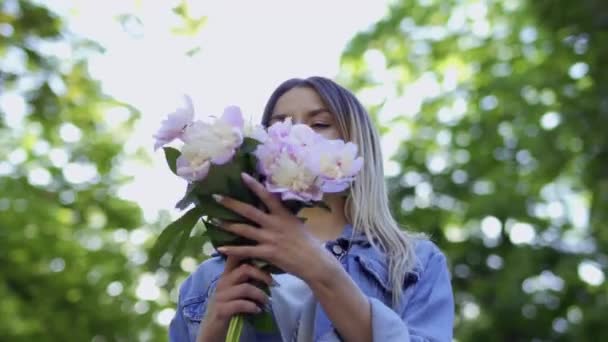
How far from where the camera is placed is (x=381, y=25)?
689 inches

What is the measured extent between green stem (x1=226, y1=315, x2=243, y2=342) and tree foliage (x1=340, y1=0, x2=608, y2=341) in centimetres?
954

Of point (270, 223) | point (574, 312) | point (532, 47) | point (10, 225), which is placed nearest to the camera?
point (270, 223)

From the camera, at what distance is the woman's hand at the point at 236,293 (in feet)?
8.71

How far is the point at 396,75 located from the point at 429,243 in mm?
14690

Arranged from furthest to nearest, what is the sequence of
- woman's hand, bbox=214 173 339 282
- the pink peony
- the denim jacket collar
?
1. the denim jacket collar
2. the pink peony
3. woman's hand, bbox=214 173 339 282

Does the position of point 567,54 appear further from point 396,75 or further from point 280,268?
point 280,268

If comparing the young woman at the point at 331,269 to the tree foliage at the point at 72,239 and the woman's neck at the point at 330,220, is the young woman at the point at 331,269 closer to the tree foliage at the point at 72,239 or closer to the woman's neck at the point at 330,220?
the woman's neck at the point at 330,220

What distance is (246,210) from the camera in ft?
8.48

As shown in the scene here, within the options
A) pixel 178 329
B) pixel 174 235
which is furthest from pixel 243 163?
pixel 178 329

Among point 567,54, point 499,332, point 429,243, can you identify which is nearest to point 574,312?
point 499,332

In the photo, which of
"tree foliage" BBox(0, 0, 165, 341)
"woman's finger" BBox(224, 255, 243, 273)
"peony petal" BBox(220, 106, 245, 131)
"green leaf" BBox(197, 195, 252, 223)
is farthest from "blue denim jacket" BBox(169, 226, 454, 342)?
"tree foliage" BBox(0, 0, 165, 341)

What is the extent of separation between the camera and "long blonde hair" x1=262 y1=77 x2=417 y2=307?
301 centimetres

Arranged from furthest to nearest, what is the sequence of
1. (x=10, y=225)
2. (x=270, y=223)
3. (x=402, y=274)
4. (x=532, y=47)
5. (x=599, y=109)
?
(x=532, y=47), (x=10, y=225), (x=599, y=109), (x=402, y=274), (x=270, y=223)

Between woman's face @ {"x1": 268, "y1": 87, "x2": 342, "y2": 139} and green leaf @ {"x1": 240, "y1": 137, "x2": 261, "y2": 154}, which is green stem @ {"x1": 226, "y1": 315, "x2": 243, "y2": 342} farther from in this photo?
woman's face @ {"x1": 268, "y1": 87, "x2": 342, "y2": 139}
